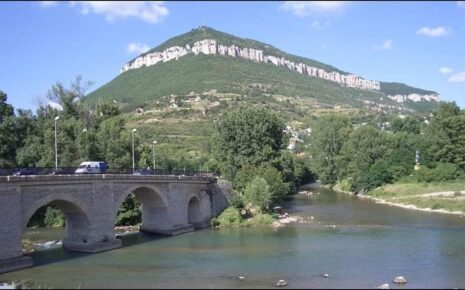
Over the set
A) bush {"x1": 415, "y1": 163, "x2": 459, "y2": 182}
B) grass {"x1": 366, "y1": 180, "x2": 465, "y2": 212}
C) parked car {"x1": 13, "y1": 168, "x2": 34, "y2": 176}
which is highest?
parked car {"x1": 13, "y1": 168, "x2": 34, "y2": 176}

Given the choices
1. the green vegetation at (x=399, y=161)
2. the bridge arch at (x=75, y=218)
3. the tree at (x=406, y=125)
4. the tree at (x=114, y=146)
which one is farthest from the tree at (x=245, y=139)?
the tree at (x=406, y=125)

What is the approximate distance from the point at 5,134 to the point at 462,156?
7110 centimetres

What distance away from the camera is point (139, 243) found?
156 ft

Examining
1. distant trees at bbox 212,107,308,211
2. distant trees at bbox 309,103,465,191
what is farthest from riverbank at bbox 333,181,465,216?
distant trees at bbox 212,107,308,211

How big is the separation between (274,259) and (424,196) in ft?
163

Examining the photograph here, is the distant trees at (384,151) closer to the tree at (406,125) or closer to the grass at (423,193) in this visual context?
the grass at (423,193)

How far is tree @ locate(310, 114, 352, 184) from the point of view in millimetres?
112500

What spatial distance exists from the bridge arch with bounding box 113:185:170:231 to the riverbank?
123 ft

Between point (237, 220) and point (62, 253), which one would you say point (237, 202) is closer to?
point (237, 220)

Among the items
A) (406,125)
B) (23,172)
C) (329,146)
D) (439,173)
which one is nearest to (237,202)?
(23,172)

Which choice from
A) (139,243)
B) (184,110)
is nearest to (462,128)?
(139,243)

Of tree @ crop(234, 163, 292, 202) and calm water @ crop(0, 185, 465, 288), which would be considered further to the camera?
→ tree @ crop(234, 163, 292, 202)

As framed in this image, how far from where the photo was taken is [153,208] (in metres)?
54.9

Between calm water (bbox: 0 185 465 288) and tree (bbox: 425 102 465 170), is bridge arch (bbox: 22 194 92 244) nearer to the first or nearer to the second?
calm water (bbox: 0 185 465 288)
